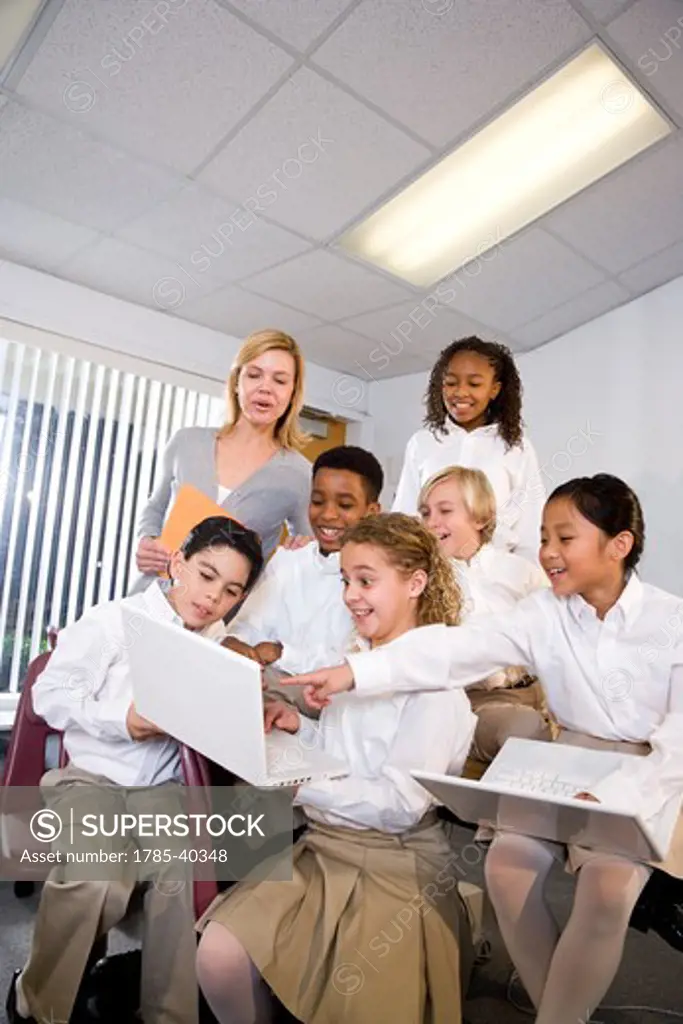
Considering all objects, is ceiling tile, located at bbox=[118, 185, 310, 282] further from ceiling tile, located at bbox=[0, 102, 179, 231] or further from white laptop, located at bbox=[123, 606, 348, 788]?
white laptop, located at bbox=[123, 606, 348, 788]

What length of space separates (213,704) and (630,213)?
219cm

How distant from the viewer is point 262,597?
190 cm

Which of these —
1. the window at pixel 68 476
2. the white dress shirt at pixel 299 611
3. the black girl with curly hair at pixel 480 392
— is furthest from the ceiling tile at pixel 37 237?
the white dress shirt at pixel 299 611

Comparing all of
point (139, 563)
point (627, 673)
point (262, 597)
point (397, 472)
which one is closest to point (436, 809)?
point (627, 673)

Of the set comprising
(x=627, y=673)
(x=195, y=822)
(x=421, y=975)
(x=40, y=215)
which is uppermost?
(x=40, y=215)

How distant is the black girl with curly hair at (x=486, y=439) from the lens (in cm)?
206

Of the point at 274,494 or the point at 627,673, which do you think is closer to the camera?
the point at 627,673

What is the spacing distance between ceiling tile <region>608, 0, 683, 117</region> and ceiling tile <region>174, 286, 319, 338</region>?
1.63 meters

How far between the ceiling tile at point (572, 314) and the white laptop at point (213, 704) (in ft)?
6.52

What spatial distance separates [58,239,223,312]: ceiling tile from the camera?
2.93m

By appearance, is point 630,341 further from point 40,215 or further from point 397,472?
point 40,215

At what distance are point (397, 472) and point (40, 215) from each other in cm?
171

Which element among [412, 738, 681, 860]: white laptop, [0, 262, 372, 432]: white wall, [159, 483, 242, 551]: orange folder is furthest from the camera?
[0, 262, 372, 432]: white wall

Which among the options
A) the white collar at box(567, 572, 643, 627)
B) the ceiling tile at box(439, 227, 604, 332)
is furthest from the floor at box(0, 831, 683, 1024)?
the ceiling tile at box(439, 227, 604, 332)
